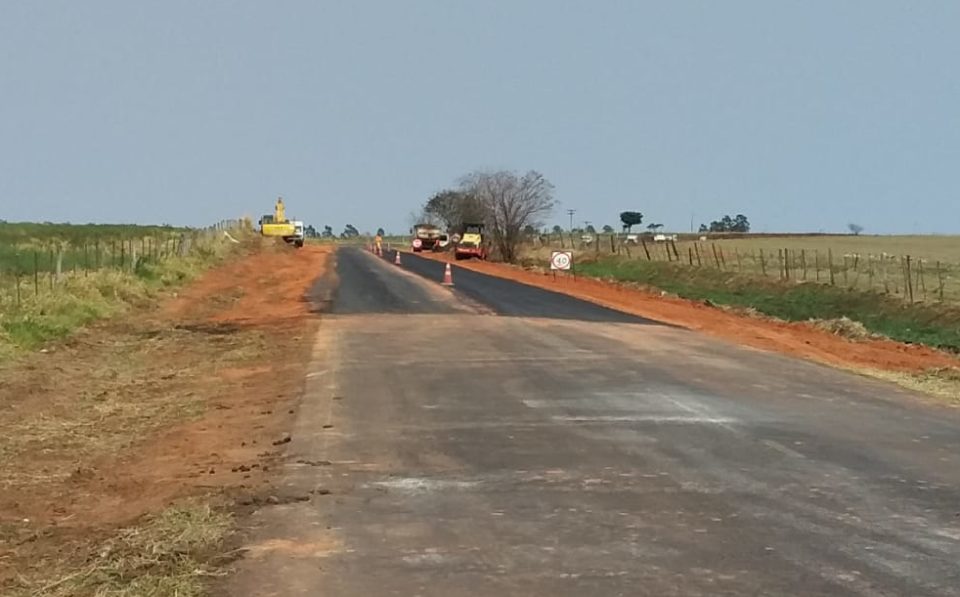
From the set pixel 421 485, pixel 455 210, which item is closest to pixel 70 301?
pixel 421 485

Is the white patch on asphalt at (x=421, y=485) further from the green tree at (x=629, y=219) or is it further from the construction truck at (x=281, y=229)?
the green tree at (x=629, y=219)

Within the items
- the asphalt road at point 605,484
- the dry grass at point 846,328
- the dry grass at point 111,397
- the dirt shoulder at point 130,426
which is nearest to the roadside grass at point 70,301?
the dirt shoulder at point 130,426

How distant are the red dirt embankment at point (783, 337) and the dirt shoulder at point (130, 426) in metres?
8.48

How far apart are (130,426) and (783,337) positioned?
1571cm

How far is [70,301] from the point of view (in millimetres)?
22969

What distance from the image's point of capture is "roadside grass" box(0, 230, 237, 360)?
742 inches

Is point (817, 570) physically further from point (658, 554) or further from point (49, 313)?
point (49, 313)

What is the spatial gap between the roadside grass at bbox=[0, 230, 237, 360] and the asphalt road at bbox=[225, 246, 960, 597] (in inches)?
202

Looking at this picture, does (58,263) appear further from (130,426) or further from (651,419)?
(651,419)

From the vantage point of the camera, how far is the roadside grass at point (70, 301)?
18.8m

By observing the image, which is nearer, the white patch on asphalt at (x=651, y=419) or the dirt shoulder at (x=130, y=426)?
the dirt shoulder at (x=130, y=426)

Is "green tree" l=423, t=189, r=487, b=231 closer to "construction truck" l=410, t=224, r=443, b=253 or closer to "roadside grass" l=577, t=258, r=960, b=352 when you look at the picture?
"construction truck" l=410, t=224, r=443, b=253

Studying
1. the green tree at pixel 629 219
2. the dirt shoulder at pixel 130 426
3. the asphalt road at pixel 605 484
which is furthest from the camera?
the green tree at pixel 629 219

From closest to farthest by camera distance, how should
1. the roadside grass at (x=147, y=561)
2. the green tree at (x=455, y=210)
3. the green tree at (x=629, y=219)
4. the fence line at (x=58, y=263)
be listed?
the roadside grass at (x=147, y=561), the fence line at (x=58, y=263), the green tree at (x=455, y=210), the green tree at (x=629, y=219)
